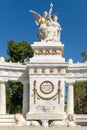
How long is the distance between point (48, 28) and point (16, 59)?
56.4 feet

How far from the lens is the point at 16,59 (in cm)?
6119

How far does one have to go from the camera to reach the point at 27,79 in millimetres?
44500

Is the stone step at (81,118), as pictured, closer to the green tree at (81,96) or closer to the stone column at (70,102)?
the stone column at (70,102)

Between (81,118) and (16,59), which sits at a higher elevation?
(16,59)

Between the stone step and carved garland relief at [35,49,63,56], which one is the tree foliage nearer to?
carved garland relief at [35,49,63,56]

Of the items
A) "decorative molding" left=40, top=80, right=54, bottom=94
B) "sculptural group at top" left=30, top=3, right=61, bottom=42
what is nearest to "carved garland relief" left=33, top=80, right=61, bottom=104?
"decorative molding" left=40, top=80, right=54, bottom=94

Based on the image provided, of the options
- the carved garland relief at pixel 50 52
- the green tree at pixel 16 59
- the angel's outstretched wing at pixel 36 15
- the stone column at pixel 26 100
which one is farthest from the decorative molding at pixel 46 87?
the green tree at pixel 16 59

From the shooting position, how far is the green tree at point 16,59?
60.6m

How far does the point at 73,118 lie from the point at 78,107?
3225 centimetres

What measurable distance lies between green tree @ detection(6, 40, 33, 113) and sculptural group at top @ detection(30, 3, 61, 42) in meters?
16.0

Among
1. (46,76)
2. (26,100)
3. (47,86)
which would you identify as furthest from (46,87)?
(26,100)

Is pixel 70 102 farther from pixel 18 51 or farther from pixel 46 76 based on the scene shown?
pixel 18 51

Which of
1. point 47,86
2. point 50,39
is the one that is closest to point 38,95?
point 47,86

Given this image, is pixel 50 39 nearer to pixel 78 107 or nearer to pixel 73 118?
pixel 73 118
